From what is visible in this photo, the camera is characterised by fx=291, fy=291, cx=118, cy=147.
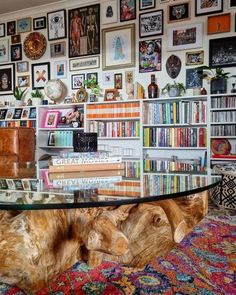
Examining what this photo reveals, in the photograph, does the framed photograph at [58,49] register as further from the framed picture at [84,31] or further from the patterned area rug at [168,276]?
the patterned area rug at [168,276]

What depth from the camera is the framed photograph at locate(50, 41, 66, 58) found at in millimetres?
4051

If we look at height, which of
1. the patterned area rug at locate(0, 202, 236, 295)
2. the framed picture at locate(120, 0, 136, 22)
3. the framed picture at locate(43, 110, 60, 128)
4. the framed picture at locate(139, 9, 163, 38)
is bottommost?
the patterned area rug at locate(0, 202, 236, 295)

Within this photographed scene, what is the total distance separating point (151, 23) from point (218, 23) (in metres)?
0.79

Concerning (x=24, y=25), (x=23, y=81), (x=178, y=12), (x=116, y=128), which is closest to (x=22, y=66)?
(x=23, y=81)

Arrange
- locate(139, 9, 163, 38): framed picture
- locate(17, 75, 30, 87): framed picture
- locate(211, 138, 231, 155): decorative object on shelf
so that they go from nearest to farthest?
locate(211, 138, 231, 155): decorative object on shelf < locate(139, 9, 163, 38): framed picture < locate(17, 75, 30, 87): framed picture

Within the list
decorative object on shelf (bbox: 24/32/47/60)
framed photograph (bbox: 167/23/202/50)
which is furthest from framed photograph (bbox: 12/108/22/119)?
framed photograph (bbox: 167/23/202/50)

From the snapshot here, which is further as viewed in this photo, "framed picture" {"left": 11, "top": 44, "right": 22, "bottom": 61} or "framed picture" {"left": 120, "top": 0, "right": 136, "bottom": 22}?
"framed picture" {"left": 11, "top": 44, "right": 22, "bottom": 61}

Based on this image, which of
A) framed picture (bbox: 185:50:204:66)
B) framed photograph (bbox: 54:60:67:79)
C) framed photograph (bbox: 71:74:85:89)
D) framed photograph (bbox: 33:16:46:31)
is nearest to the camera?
framed picture (bbox: 185:50:204:66)

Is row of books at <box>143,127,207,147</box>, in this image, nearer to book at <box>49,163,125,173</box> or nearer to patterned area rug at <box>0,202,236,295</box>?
patterned area rug at <box>0,202,236,295</box>

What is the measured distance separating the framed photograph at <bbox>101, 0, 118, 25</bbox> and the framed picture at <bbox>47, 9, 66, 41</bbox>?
1.93 ft

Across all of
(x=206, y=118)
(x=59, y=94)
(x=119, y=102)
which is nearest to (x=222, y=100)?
(x=206, y=118)

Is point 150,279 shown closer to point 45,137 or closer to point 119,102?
point 119,102

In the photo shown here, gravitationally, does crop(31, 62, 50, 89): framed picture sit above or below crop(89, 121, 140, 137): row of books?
above

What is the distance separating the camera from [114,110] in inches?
137
